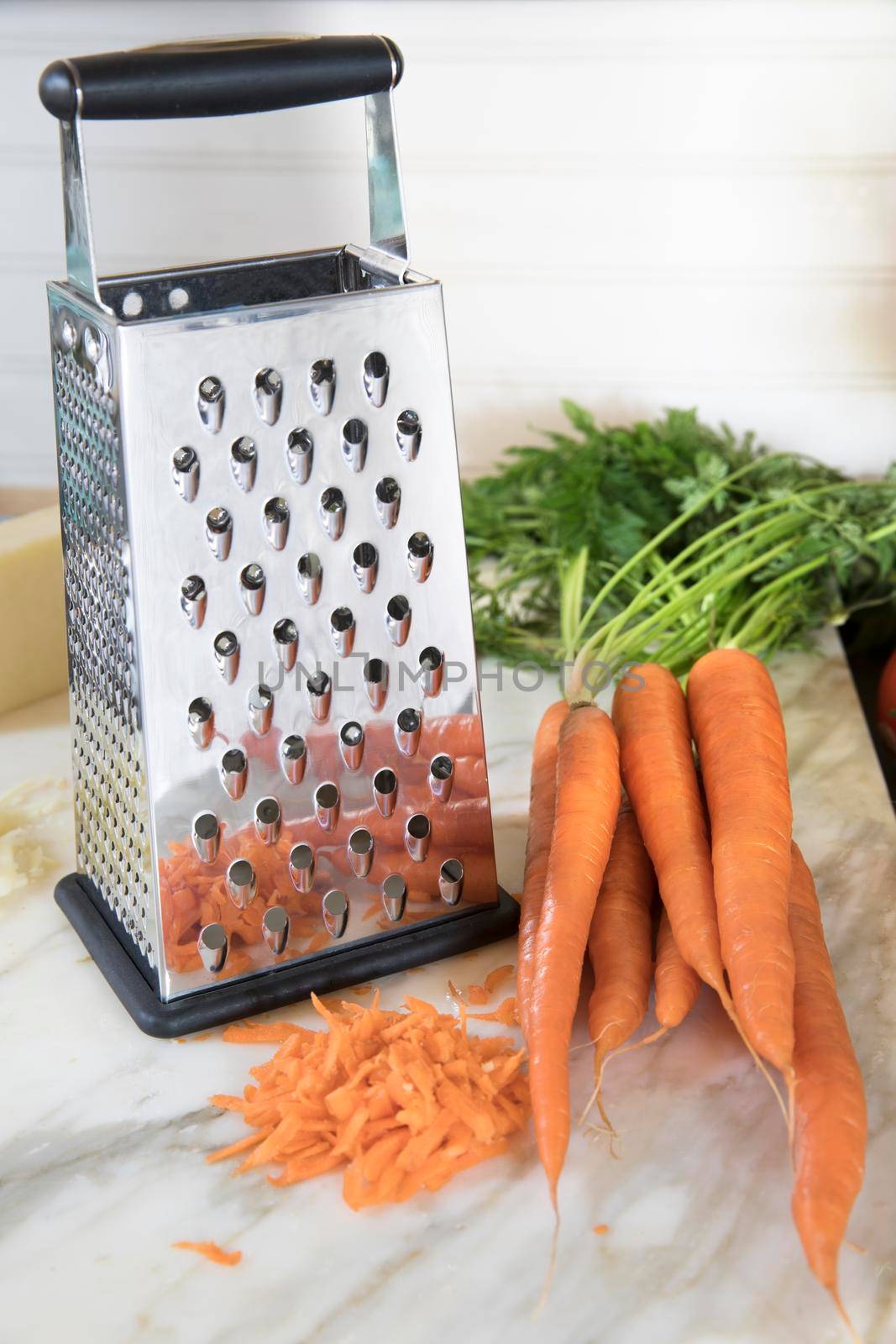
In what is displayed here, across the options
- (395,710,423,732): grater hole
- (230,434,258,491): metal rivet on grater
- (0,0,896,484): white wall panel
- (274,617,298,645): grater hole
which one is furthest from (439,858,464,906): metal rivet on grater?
(0,0,896,484): white wall panel

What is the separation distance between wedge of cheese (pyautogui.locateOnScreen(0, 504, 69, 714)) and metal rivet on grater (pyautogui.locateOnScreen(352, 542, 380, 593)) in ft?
1.69

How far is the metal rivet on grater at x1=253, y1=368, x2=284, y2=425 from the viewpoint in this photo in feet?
2.41

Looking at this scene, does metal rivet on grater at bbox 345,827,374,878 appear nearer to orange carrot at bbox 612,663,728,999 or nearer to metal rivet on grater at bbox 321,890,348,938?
metal rivet on grater at bbox 321,890,348,938

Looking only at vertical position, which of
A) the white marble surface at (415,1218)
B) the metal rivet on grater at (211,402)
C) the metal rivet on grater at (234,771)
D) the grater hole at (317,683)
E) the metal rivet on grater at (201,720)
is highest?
the metal rivet on grater at (211,402)

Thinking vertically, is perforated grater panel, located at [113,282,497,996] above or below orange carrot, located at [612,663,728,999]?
above

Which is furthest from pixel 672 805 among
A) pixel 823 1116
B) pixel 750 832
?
pixel 823 1116

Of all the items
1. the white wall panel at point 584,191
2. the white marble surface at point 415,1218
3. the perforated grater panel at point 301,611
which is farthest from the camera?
the white wall panel at point 584,191

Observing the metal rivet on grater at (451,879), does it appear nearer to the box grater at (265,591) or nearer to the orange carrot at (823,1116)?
the box grater at (265,591)

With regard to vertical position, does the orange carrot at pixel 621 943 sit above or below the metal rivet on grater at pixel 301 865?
below

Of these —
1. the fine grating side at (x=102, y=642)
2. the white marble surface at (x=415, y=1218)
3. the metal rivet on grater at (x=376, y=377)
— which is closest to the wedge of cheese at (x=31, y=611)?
the fine grating side at (x=102, y=642)

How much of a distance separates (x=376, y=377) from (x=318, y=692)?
0.66 feet

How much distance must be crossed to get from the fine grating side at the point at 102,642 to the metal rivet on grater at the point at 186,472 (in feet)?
0.10

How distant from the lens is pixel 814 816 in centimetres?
110

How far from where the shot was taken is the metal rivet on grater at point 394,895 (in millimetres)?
872
